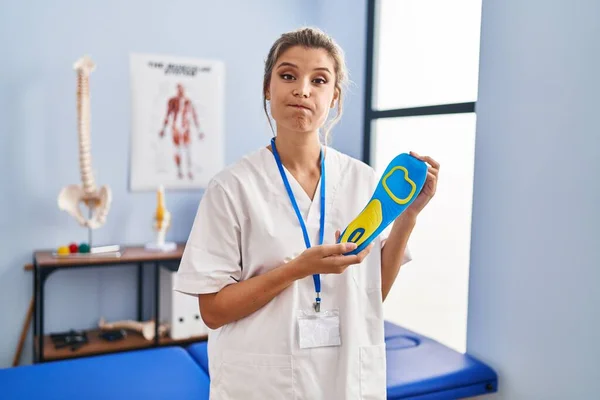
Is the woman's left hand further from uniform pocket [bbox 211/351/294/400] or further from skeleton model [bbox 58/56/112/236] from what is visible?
skeleton model [bbox 58/56/112/236]

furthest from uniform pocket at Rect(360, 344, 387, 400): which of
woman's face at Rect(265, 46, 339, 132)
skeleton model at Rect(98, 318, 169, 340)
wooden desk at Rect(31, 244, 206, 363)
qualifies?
skeleton model at Rect(98, 318, 169, 340)

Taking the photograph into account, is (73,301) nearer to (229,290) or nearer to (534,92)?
(229,290)

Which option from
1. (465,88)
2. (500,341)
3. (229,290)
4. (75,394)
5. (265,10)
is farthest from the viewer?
(265,10)

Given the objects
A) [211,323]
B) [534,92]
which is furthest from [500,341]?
[211,323]

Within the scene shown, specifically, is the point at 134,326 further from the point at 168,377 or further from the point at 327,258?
the point at 327,258

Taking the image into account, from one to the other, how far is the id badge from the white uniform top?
1 cm

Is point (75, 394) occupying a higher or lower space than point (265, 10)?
lower

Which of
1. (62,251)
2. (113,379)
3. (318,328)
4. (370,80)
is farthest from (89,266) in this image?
(318,328)

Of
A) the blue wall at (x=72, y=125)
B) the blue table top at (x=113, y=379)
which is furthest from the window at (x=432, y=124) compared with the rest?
the blue table top at (x=113, y=379)

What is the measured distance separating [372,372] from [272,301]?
0.90 ft

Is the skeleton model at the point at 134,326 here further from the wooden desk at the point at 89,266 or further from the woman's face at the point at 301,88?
the woman's face at the point at 301,88

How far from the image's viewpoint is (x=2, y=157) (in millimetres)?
2680

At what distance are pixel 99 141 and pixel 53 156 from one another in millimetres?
242

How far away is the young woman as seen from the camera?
1.06 metres
